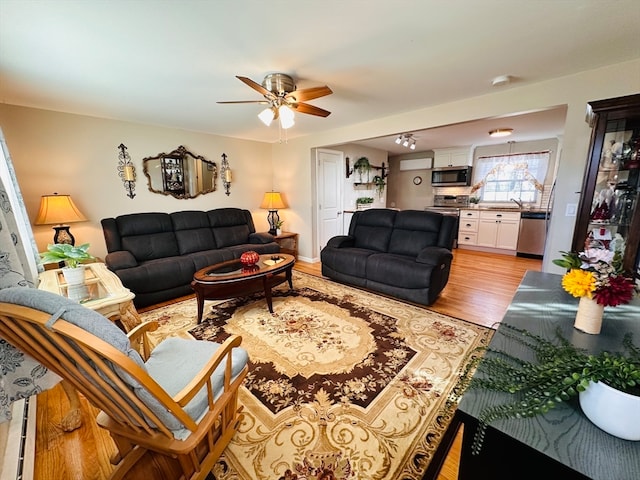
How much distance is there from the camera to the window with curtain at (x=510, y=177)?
209 inches

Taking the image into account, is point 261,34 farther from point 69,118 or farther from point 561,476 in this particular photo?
point 69,118

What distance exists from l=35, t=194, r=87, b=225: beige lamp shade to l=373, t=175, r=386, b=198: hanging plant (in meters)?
5.55

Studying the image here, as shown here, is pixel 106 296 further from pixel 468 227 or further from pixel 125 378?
pixel 468 227

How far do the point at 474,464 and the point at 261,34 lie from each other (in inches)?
92.4

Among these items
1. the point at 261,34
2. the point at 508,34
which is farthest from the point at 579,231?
the point at 261,34

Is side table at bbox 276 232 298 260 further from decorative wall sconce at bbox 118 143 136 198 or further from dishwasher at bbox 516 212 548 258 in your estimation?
dishwasher at bbox 516 212 548 258

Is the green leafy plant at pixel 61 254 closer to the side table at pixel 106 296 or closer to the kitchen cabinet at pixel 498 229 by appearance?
the side table at pixel 106 296

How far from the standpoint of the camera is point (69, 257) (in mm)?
1671

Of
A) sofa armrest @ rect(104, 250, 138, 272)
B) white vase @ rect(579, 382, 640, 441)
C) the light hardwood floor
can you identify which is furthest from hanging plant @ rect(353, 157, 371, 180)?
white vase @ rect(579, 382, 640, 441)

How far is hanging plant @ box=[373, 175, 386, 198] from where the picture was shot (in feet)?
21.1

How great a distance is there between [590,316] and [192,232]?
4.27m

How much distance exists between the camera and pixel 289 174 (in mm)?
5070

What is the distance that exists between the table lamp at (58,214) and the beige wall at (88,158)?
29cm

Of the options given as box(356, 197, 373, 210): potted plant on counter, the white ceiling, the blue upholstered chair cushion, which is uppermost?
the white ceiling
